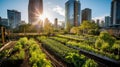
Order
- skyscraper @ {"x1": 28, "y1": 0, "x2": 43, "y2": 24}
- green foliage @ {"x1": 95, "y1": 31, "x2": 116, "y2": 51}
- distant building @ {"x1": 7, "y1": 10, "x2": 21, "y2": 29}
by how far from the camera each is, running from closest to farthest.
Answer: green foliage @ {"x1": 95, "y1": 31, "x2": 116, "y2": 51}, skyscraper @ {"x1": 28, "y1": 0, "x2": 43, "y2": 24}, distant building @ {"x1": 7, "y1": 10, "x2": 21, "y2": 29}

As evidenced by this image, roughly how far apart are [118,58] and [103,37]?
6.66 ft

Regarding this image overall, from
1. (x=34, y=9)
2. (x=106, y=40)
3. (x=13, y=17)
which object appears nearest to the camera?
(x=106, y=40)

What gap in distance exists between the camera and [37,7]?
106 m

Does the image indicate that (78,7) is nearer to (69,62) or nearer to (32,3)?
(32,3)

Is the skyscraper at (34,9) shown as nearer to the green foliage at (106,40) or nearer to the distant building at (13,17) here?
the distant building at (13,17)

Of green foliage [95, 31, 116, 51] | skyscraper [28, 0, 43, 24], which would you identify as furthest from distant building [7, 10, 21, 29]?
green foliage [95, 31, 116, 51]

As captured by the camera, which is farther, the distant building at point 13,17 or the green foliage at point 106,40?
the distant building at point 13,17

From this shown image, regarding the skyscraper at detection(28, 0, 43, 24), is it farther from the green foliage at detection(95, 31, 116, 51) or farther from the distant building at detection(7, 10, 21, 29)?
the green foliage at detection(95, 31, 116, 51)

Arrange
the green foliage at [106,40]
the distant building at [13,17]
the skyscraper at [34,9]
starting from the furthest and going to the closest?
Result: the distant building at [13,17] < the skyscraper at [34,9] < the green foliage at [106,40]

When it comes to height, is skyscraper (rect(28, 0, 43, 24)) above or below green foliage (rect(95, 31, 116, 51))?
above

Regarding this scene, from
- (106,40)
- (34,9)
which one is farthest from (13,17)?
(106,40)

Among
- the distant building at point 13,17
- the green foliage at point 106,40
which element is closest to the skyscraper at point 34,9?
the distant building at point 13,17

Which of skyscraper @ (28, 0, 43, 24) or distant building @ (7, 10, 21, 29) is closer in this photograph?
skyscraper @ (28, 0, 43, 24)

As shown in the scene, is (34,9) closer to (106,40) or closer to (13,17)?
(13,17)
